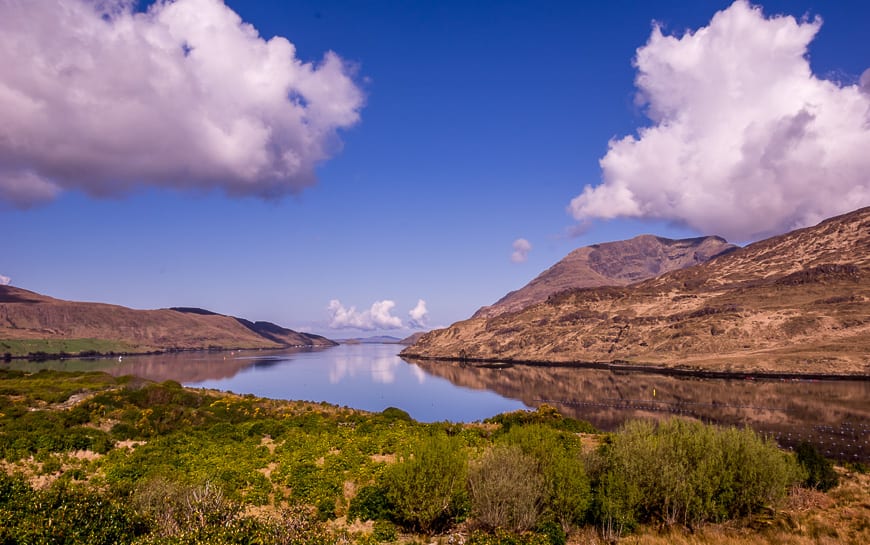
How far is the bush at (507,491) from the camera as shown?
19219 millimetres

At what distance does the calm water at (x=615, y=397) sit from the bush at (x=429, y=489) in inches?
1875

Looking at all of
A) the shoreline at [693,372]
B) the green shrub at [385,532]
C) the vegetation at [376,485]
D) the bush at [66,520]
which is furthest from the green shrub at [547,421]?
the shoreline at [693,372]

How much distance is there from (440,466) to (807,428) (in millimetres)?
64663

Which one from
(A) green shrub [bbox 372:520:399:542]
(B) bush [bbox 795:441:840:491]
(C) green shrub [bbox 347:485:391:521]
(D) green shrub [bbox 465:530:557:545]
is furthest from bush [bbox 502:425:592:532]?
(B) bush [bbox 795:441:840:491]

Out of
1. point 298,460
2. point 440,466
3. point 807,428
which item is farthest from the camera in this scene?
point 807,428

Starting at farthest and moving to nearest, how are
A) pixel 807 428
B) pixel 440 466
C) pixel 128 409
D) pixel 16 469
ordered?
pixel 807 428 < pixel 128 409 < pixel 16 469 < pixel 440 466

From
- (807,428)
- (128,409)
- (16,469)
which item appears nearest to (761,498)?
(16,469)

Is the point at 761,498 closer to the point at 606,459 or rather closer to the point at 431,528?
the point at 606,459

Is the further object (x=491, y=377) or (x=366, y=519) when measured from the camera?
(x=491, y=377)

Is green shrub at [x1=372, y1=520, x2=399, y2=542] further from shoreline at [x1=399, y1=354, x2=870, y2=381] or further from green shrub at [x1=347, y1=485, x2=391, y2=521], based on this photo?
shoreline at [x1=399, y1=354, x2=870, y2=381]

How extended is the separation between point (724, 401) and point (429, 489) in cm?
8650

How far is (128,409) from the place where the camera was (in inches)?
1610

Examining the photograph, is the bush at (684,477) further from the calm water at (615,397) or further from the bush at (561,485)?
the calm water at (615,397)

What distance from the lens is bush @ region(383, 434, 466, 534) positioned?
19859 millimetres
